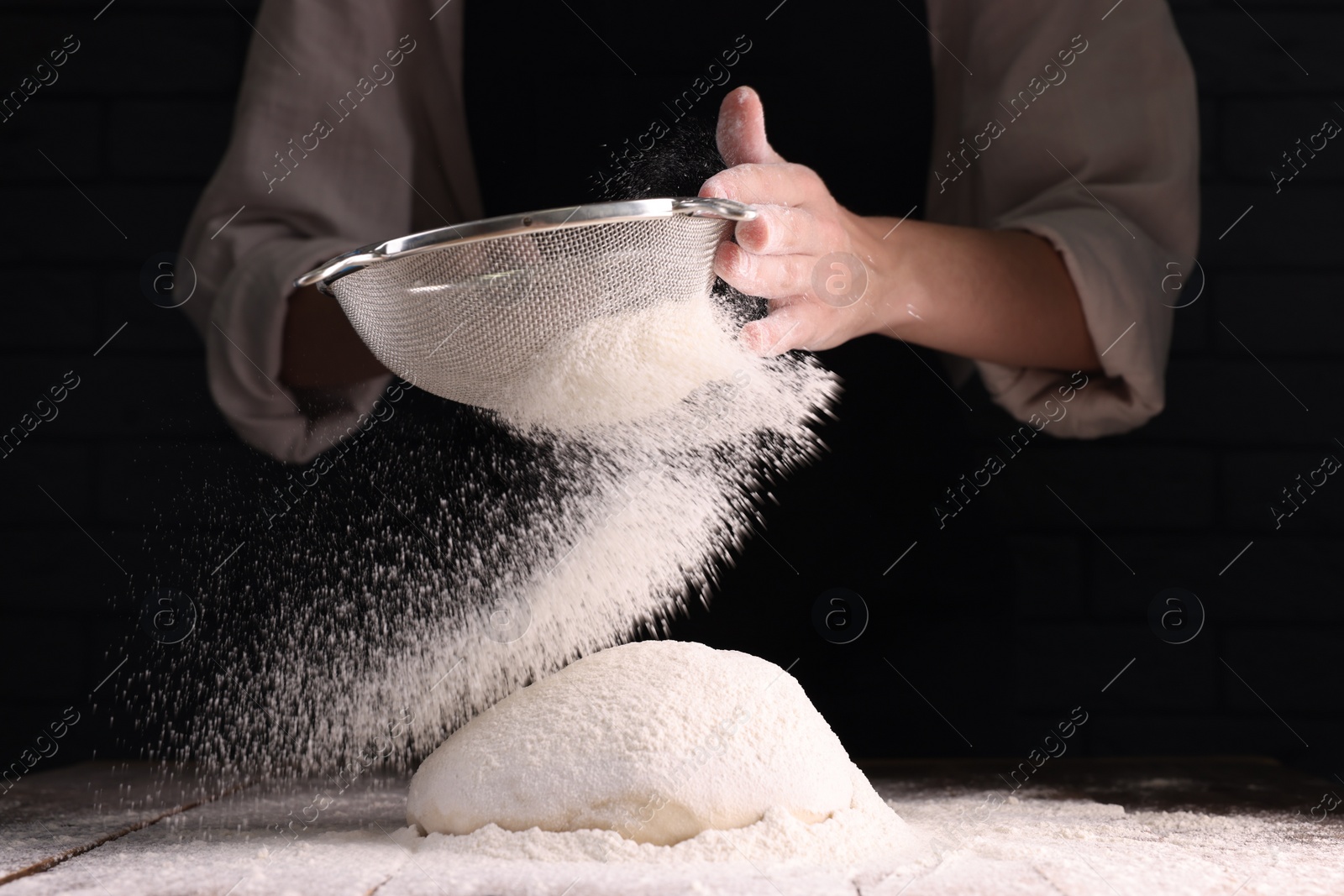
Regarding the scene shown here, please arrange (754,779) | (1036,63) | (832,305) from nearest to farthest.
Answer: (754,779) → (832,305) → (1036,63)

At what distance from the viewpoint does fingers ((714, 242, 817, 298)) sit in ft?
2.67

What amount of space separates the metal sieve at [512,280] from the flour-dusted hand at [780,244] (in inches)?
1.0

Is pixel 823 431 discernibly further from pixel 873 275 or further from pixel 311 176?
pixel 311 176

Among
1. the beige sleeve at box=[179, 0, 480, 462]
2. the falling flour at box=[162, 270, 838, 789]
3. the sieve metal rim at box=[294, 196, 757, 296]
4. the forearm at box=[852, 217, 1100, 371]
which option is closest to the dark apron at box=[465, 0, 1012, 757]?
the beige sleeve at box=[179, 0, 480, 462]

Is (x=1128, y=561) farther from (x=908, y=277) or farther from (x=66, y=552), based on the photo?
(x=66, y=552)

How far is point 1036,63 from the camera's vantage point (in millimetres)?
1368

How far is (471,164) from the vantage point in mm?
1419

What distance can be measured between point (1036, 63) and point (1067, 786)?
91cm

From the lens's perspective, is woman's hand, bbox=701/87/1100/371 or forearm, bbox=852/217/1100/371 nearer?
woman's hand, bbox=701/87/1100/371

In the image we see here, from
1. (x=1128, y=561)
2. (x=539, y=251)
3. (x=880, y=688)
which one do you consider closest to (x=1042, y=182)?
(x=1128, y=561)

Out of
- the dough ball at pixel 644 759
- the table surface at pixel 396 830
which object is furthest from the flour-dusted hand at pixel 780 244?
the table surface at pixel 396 830

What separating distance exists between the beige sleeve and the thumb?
0.57 m

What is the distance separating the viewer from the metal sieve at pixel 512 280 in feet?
2.39

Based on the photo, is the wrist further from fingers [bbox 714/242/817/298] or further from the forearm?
fingers [bbox 714/242/817/298]
